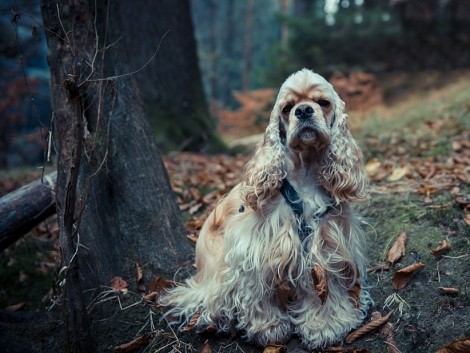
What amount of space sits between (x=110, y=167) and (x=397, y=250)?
2.27m

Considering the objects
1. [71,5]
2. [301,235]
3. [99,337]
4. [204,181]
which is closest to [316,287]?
[301,235]

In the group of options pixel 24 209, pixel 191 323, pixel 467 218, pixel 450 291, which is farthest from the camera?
pixel 24 209

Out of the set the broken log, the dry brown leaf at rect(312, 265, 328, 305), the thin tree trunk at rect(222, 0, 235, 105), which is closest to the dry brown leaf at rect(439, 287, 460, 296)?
the dry brown leaf at rect(312, 265, 328, 305)

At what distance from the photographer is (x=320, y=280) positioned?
9.71ft

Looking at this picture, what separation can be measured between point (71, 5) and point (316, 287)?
2.49m

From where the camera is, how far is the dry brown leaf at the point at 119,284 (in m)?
3.48

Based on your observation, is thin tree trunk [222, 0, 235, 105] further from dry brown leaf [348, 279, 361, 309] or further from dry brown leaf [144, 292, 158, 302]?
dry brown leaf [348, 279, 361, 309]

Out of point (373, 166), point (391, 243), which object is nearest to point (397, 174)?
point (373, 166)

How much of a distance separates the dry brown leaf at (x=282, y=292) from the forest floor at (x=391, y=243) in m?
0.26

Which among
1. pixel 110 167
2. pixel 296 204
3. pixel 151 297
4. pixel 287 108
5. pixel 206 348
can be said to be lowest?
pixel 206 348

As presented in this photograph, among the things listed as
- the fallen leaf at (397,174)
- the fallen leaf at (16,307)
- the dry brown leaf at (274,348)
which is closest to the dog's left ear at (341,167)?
the dry brown leaf at (274,348)

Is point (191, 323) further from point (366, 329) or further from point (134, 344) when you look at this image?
point (366, 329)

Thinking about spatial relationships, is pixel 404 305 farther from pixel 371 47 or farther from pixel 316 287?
pixel 371 47

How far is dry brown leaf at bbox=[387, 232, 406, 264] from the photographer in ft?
11.6
